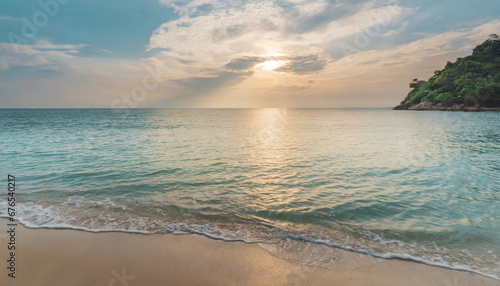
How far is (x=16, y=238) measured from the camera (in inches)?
234

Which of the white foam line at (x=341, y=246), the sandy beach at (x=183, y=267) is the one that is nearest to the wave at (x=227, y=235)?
the white foam line at (x=341, y=246)

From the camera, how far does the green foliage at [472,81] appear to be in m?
88.2

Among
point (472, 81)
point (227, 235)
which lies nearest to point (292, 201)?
point (227, 235)

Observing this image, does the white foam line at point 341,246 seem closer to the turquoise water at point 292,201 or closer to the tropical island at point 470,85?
the turquoise water at point 292,201

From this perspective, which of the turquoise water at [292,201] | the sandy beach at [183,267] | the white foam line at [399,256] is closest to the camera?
the sandy beach at [183,267]

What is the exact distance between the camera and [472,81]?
97.2m

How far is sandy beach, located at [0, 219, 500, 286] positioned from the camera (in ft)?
14.4

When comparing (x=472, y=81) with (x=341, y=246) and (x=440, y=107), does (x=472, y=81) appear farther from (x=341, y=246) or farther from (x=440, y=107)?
(x=341, y=246)

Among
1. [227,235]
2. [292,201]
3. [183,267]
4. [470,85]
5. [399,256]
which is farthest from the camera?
[470,85]

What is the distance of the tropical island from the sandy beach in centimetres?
12466

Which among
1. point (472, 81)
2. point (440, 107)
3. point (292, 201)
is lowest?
point (292, 201)

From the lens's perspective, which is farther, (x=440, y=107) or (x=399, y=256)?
(x=440, y=107)

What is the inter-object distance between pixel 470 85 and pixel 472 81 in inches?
151

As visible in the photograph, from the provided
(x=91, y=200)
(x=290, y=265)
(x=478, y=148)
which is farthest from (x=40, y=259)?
(x=478, y=148)
